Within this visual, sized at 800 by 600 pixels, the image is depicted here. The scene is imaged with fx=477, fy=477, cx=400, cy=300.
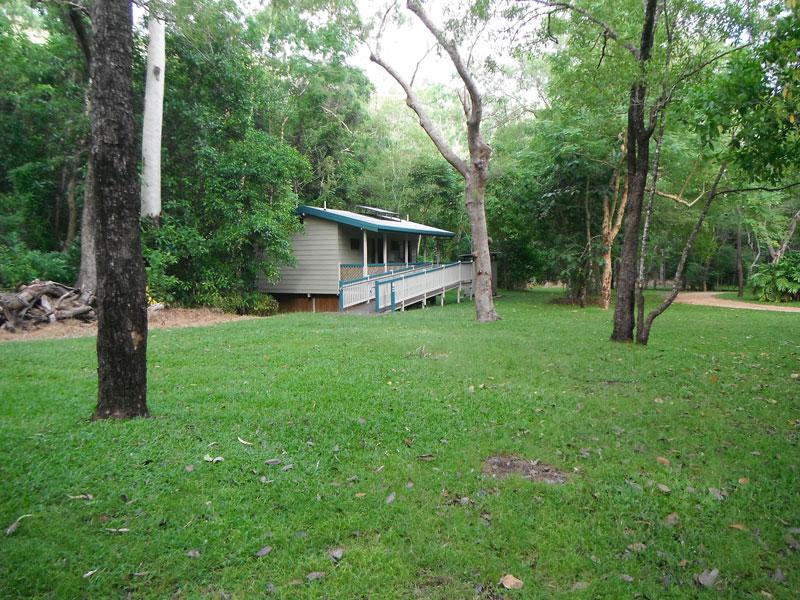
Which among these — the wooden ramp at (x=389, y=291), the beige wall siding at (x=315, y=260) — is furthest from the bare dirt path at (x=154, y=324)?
the beige wall siding at (x=315, y=260)

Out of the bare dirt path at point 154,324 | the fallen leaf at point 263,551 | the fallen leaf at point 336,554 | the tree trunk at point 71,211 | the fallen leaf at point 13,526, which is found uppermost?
the tree trunk at point 71,211

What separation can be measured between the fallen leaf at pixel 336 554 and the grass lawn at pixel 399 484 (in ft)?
0.09

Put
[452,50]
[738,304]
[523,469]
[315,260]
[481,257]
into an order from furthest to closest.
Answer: [738,304], [315,260], [481,257], [452,50], [523,469]

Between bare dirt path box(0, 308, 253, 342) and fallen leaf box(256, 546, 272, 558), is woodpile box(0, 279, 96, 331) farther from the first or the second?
fallen leaf box(256, 546, 272, 558)

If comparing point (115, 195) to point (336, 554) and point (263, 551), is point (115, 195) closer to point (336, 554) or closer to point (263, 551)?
point (263, 551)

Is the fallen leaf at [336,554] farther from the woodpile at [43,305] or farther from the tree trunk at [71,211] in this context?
the tree trunk at [71,211]

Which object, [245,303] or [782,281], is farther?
[782,281]

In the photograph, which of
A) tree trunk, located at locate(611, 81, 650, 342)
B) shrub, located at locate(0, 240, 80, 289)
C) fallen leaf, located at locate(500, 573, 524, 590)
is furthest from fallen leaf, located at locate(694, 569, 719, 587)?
shrub, located at locate(0, 240, 80, 289)

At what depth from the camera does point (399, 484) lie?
355 cm

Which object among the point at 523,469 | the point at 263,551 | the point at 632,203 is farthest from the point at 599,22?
the point at 263,551

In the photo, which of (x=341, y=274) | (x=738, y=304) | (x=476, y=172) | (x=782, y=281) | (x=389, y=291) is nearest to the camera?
(x=476, y=172)

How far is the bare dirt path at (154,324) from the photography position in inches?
389

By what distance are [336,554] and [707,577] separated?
206 centimetres

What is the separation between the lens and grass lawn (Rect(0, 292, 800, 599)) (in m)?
2.60
